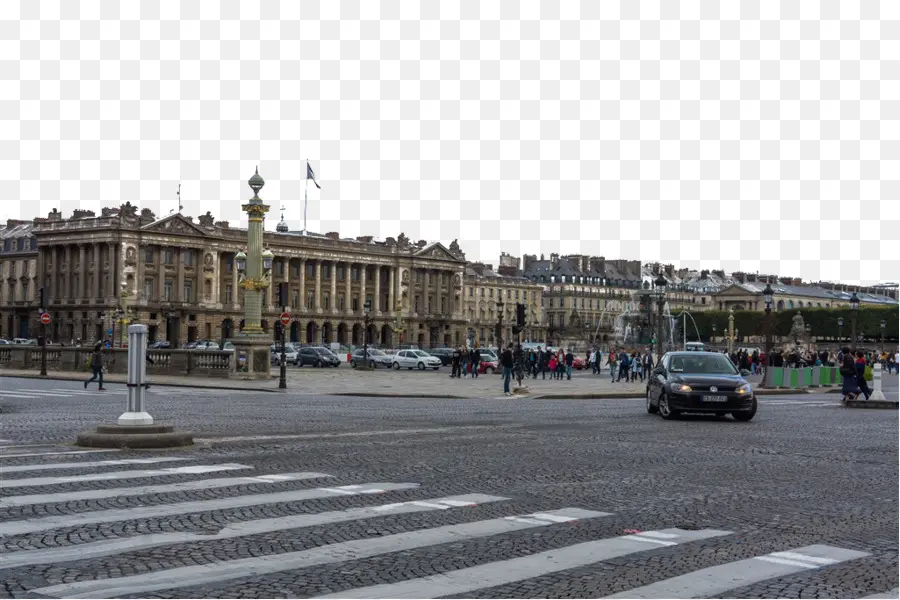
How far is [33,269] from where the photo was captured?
14088 centimetres

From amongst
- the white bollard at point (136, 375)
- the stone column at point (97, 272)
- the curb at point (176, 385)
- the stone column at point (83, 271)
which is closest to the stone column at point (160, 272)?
the stone column at point (97, 272)

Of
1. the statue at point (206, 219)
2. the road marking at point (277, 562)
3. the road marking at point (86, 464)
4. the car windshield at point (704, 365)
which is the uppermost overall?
the statue at point (206, 219)

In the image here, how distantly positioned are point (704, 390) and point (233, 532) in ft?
53.0

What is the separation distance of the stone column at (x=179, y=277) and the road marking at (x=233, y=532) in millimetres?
124634

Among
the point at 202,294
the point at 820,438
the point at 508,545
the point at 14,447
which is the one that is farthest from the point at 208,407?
the point at 202,294

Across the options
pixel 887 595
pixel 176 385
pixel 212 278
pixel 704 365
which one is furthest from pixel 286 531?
pixel 212 278

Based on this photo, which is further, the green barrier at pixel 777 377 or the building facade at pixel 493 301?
the building facade at pixel 493 301

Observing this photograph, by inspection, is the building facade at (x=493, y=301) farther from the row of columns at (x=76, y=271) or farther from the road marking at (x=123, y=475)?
the road marking at (x=123, y=475)

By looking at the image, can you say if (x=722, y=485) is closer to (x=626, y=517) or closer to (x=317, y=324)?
(x=626, y=517)

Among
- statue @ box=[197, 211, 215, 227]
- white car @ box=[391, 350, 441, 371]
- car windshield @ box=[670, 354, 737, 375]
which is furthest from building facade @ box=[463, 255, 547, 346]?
car windshield @ box=[670, 354, 737, 375]

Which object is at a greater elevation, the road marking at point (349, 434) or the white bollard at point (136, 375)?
the white bollard at point (136, 375)

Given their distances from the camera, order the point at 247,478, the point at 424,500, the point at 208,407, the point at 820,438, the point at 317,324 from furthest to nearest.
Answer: the point at 317,324, the point at 208,407, the point at 820,438, the point at 247,478, the point at 424,500

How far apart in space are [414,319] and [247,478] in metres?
145

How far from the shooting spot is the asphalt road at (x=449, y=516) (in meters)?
7.06
